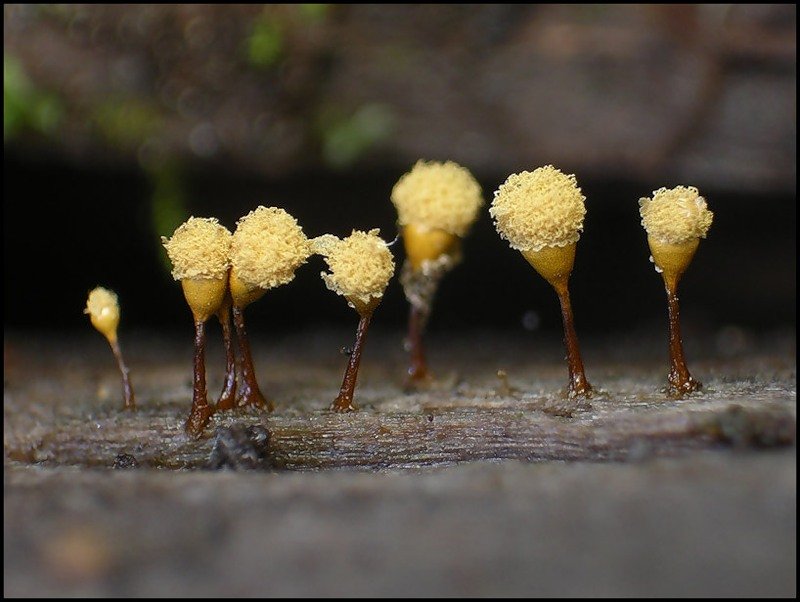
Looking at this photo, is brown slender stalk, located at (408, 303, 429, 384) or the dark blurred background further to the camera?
the dark blurred background

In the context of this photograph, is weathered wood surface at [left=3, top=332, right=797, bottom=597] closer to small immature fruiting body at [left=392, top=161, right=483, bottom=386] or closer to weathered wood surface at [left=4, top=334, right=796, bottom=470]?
weathered wood surface at [left=4, top=334, right=796, bottom=470]

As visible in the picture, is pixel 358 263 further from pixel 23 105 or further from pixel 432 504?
pixel 23 105

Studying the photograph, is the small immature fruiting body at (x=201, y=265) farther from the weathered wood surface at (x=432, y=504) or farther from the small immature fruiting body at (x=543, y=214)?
the small immature fruiting body at (x=543, y=214)

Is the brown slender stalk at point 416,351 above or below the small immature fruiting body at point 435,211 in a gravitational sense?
below

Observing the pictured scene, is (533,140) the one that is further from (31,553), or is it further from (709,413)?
(31,553)

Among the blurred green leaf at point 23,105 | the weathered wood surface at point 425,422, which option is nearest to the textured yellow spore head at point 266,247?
the weathered wood surface at point 425,422

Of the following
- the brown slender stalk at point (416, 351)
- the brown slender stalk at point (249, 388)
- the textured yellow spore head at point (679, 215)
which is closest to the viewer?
the textured yellow spore head at point (679, 215)

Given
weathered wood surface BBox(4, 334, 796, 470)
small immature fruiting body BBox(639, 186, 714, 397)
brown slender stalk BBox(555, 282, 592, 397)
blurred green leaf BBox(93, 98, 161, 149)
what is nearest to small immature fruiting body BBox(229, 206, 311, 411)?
weathered wood surface BBox(4, 334, 796, 470)
